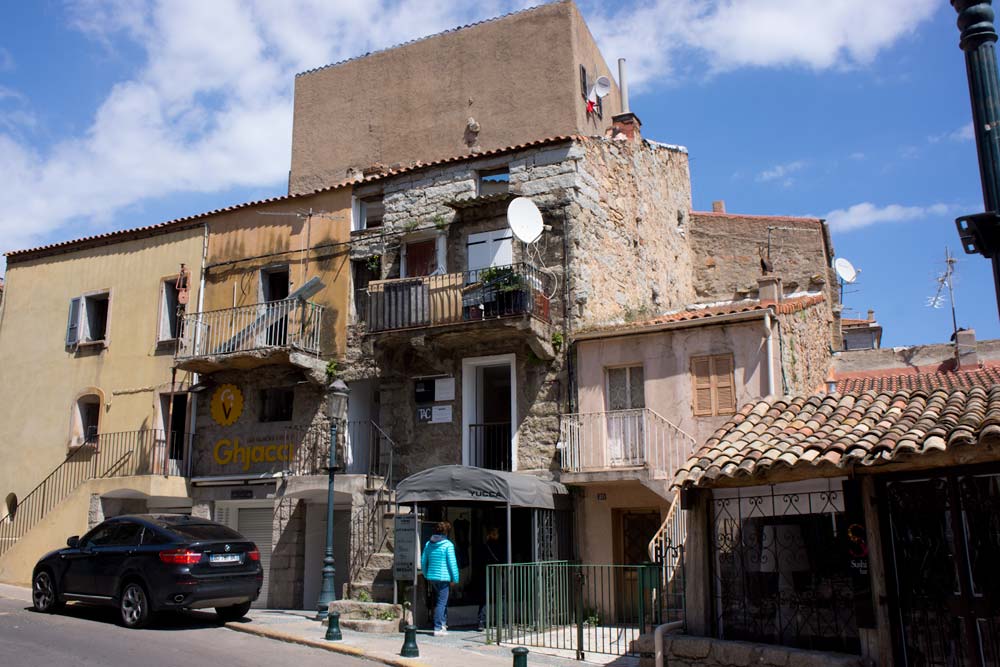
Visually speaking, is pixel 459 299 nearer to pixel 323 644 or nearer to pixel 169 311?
pixel 323 644

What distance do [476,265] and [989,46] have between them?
42.6ft

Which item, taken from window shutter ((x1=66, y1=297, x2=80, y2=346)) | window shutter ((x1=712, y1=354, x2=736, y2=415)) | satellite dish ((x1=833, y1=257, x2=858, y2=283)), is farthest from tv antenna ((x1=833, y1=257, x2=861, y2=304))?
window shutter ((x1=66, y1=297, x2=80, y2=346))

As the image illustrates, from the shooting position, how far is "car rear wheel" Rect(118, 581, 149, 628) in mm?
12078

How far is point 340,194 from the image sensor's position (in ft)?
68.5

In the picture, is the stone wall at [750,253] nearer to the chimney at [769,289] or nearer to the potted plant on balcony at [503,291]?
the chimney at [769,289]

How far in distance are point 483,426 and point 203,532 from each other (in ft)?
22.8

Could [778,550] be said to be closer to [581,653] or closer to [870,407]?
[870,407]

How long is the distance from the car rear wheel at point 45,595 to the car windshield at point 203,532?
8.39 ft

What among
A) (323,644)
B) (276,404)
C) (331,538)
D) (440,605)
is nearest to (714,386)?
(440,605)

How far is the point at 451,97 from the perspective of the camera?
2408 centimetres

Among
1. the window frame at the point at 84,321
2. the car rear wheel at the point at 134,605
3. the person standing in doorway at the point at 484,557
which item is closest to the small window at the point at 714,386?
Result: the person standing in doorway at the point at 484,557

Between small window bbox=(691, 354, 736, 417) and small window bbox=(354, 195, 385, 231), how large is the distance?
8.40 metres

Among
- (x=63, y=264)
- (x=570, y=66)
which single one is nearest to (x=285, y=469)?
(x=63, y=264)

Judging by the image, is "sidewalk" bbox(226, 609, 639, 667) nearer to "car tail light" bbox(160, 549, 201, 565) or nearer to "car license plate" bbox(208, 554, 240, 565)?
"car license plate" bbox(208, 554, 240, 565)
